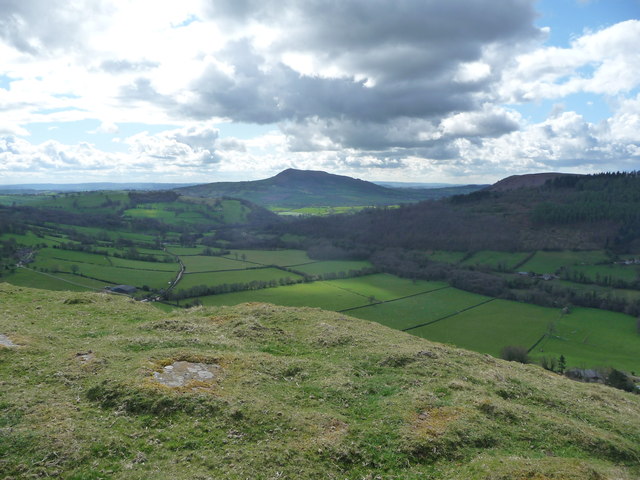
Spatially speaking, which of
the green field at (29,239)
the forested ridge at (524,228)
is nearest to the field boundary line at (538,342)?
the forested ridge at (524,228)

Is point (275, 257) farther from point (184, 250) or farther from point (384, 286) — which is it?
point (384, 286)

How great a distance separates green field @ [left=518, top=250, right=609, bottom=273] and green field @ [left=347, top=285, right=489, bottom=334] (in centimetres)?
3884

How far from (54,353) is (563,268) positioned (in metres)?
142

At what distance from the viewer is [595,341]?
71.8 m

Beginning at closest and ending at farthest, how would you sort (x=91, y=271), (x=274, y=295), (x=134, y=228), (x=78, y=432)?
(x=78, y=432)
(x=274, y=295)
(x=91, y=271)
(x=134, y=228)

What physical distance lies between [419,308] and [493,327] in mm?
16450

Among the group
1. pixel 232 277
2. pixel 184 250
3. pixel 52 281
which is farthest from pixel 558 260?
pixel 52 281

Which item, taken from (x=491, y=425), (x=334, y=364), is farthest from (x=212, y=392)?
(x=491, y=425)

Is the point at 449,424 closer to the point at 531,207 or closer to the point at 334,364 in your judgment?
the point at 334,364

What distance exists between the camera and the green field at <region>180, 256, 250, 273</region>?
364 feet

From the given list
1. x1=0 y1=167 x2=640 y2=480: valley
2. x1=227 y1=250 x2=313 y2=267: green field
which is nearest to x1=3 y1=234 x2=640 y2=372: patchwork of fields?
x1=227 y1=250 x2=313 y2=267: green field

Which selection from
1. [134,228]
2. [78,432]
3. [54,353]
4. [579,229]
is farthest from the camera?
[134,228]

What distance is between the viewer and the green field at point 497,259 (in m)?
132

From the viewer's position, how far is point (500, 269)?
128 metres
